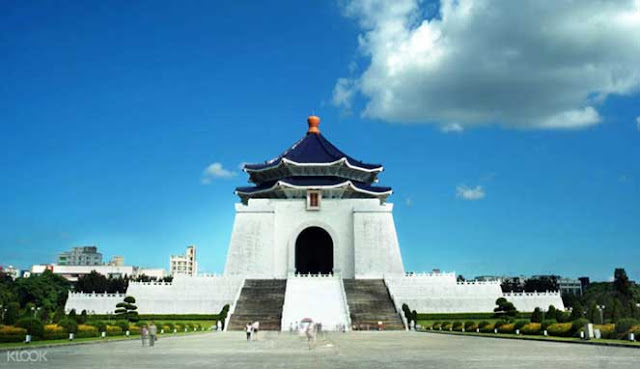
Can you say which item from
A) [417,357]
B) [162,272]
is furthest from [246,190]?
[162,272]

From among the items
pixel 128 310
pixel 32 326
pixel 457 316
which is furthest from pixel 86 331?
pixel 457 316

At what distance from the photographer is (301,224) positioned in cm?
3959

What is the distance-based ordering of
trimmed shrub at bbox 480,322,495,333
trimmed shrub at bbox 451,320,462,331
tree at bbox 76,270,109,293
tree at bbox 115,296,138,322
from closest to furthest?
trimmed shrub at bbox 480,322,495,333, trimmed shrub at bbox 451,320,462,331, tree at bbox 115,296,138,322, tree at bbox 76,270,109,293

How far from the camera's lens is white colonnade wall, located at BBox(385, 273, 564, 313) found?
31.2 meters

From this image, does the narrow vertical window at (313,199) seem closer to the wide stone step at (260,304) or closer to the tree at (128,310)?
the wide stone step at (260,304)

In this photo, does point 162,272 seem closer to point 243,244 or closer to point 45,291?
point 45,291

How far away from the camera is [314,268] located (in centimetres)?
4562

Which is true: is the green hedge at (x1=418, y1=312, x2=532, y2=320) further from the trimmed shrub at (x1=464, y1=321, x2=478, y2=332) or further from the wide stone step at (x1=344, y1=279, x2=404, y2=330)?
the trimmed shrub at (x1=464, y1=321, x2=478, y2=332)

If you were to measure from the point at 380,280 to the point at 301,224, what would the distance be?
727cm

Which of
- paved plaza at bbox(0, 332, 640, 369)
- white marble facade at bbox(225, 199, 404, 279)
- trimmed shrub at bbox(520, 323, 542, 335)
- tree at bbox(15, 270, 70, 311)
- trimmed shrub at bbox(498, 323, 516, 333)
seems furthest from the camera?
tree at bbox(15, 270, 70, 311)

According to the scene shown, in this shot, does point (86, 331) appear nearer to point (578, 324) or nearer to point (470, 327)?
point (470, 327)

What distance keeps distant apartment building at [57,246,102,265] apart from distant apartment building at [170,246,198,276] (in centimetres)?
1595

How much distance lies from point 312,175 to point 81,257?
332 feet

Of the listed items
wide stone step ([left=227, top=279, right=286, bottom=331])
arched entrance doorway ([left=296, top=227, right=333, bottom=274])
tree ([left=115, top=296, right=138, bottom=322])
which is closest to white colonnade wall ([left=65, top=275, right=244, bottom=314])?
wide stone step ([left=227, top=279, right=286, bottom=331])
